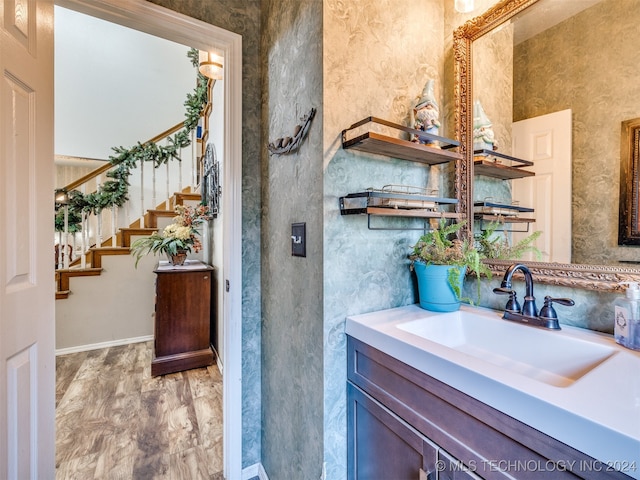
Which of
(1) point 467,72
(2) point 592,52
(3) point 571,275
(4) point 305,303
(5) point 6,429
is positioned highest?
(1) point 467,72

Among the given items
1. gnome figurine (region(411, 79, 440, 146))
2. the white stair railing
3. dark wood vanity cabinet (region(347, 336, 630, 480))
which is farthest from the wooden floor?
gnome figurine (region(411, 79, 440, 146))

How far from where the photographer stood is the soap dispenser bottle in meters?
0.76

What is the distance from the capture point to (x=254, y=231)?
157cm

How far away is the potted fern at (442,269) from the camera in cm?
109

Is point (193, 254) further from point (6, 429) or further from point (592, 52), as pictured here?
point (592, 52)

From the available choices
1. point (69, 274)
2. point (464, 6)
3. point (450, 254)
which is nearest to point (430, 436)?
point (450, 254)

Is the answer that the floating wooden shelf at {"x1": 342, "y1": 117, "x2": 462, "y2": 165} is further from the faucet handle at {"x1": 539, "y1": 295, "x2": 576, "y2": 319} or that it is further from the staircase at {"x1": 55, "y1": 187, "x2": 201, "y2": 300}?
the staircase at {"x1": 55, "y1": 187, "x2": 201, "y2": 300}

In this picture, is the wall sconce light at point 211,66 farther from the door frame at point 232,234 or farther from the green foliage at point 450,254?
the green foliage at point 450,254

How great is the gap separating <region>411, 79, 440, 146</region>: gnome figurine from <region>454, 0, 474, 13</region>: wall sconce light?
357mm

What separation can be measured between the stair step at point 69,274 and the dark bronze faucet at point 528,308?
3697 millimetres

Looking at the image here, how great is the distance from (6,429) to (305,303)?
958mm

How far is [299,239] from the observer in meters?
1.17

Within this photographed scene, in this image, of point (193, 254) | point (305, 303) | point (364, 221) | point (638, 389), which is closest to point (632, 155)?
point (638, 389)

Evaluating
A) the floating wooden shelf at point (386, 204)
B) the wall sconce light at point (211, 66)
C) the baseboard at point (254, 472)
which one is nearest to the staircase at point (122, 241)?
the wall sconce light at point (211, 66)
